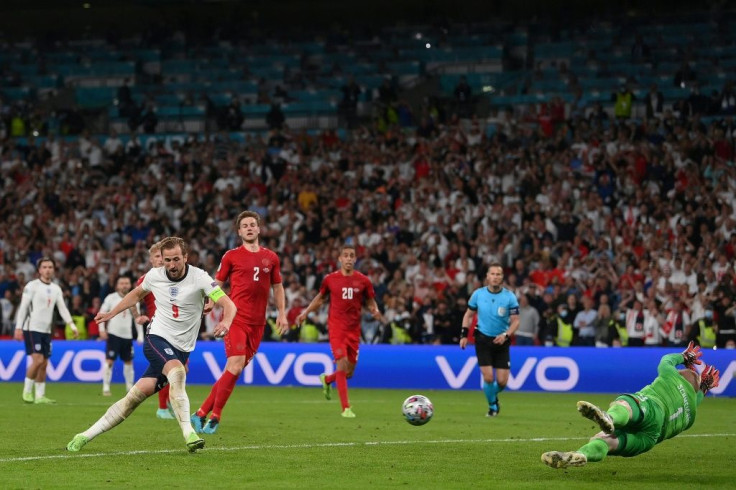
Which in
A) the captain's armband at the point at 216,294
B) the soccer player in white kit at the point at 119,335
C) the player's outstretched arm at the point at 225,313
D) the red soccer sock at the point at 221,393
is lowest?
the soccer player in white kit at the point at 119,335

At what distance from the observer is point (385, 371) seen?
996 inches

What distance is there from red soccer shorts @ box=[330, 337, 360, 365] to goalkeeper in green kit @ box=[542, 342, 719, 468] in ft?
26.7

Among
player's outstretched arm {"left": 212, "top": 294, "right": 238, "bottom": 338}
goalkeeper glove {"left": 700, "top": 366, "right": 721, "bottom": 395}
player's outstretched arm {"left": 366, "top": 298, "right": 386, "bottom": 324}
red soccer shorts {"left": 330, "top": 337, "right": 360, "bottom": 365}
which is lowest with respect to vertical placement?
red soccer shorts {"left": 330, "top": 337, "right": 360, "bottom": 365}

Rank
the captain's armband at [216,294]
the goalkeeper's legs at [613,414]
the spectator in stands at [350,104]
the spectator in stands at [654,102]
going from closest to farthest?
the goalkeeper's legs at [613,414] → the captain's armband at [216,294] → the spectator in stands at [654,102] → the spectator in stands at [350,104]

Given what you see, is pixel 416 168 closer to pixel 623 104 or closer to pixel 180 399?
pixel 623 104

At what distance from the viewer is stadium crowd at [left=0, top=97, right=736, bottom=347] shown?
25.6 metres

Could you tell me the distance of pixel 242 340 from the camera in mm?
14867

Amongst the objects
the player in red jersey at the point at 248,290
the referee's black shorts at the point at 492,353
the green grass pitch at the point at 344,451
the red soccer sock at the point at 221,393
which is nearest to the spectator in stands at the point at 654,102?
the green grass pitch at the point at 344,451

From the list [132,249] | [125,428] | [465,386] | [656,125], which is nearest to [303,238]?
[132,249]

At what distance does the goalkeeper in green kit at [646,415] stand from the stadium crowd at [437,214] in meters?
13.2

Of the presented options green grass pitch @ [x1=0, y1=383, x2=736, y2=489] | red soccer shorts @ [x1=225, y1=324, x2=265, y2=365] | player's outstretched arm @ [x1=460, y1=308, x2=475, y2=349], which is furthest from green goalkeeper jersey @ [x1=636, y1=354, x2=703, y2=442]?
player's outstretched arm @ [x1=460, y1=308, x2=475, y2=349]

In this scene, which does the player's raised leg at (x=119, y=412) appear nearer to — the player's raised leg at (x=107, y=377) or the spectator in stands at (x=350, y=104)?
the player's raised leg at (x=107, y=377)

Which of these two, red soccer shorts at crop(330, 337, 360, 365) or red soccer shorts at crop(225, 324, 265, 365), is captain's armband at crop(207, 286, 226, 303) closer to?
red soccer shorts at crop(225, 324, 265, 365)

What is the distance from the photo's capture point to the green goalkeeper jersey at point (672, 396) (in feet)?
34.6
